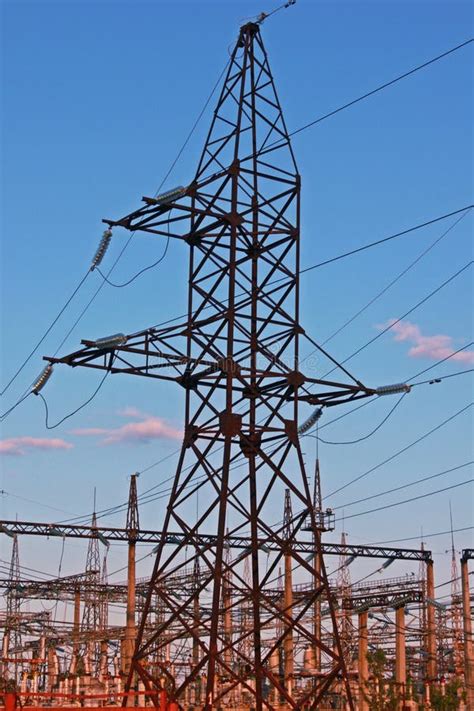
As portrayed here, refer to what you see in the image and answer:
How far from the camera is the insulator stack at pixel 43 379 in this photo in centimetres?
2823

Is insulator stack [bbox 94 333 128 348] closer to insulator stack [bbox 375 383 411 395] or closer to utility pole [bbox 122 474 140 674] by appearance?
insulator stack [bbox 375 383 411 395]

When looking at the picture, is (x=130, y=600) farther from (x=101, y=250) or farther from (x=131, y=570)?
(x=101, y=250)

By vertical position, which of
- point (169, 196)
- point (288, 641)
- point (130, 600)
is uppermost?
point (169, 196)

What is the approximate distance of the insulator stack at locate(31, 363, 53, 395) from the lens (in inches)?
1112

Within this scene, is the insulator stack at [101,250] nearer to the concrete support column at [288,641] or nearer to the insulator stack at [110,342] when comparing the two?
the insulator stack at [110,342]

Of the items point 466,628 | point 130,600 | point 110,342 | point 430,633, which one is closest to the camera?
point 110,342

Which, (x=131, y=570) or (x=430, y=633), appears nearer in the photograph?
(x=131, y=570)

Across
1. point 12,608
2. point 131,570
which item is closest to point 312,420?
point 131,570

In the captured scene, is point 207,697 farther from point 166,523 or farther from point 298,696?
point 298,696

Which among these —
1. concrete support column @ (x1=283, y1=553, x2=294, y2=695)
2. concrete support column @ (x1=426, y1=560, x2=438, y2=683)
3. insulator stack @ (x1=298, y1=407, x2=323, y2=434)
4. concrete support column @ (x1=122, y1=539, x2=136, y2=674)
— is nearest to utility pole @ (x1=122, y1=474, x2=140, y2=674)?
concrete support column @ (x1=122, y1=539, x2=136, y2=674)

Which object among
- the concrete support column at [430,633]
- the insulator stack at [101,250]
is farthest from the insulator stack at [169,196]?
the concrete support column at [430,633]

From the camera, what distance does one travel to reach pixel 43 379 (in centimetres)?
2825

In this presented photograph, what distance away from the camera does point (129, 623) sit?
56.0 meters

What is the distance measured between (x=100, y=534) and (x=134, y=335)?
34644 millimetres
